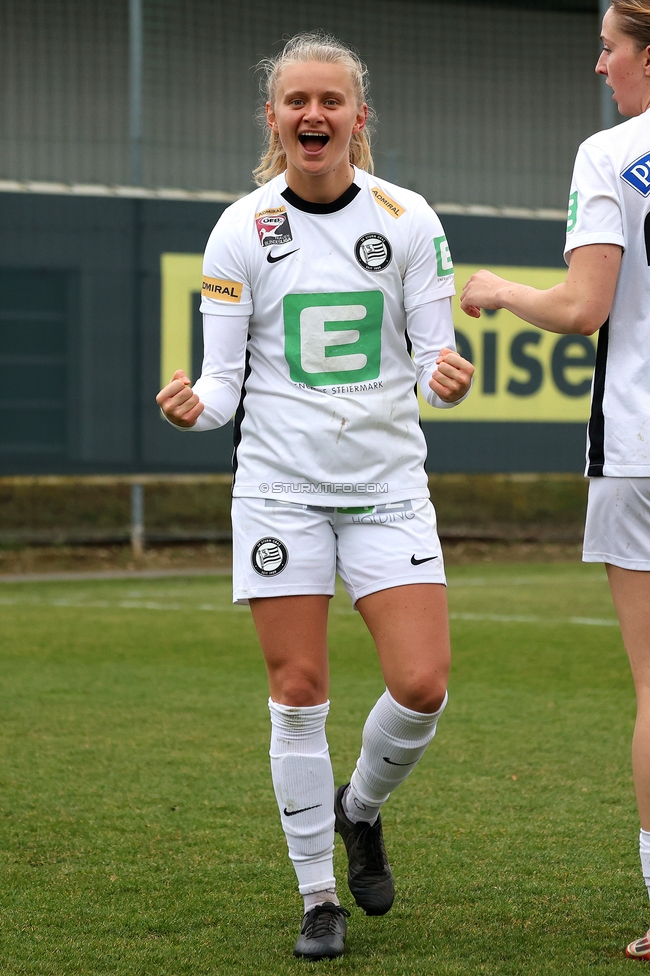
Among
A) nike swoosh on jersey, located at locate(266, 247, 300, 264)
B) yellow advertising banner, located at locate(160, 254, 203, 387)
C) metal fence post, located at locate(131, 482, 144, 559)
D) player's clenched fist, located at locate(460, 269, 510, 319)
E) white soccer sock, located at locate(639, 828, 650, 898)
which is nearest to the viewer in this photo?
white soccer sock, located at locate(639, 828, 650, 898)

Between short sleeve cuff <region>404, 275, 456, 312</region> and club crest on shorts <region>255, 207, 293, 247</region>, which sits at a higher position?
club crest on shorts <region>255, 207, 293, 247</region>

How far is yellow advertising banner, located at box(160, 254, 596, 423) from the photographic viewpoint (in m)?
12.4

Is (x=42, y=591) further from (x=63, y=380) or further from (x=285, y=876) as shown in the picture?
(x=285, y=876)

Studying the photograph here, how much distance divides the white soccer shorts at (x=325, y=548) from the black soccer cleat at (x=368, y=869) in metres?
0.63

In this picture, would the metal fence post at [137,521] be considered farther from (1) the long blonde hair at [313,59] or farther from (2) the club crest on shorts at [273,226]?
(2) the club crest on shorts at [273,226]

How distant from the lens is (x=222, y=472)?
11773mm

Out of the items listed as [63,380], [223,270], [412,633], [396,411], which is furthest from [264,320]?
[63,380]

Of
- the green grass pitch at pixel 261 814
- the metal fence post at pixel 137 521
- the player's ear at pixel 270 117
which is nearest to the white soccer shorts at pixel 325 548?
the green grass pitch at pixel 261 814

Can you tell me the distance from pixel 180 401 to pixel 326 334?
391 mm

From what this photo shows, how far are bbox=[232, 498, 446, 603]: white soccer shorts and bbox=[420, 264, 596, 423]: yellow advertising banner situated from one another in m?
9.18

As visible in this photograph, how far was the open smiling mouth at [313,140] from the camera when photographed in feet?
10.3

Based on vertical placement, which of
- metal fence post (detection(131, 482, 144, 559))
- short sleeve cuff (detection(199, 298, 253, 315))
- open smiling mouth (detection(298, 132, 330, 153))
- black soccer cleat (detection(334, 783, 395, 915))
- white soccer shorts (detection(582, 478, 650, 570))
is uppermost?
open smiling mouth (detection(298, 132, 330, 153))

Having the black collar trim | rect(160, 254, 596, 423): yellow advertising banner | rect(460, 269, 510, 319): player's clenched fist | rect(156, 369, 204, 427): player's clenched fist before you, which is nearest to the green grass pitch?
rect(156, 369, 204, 427): player's clenched fist

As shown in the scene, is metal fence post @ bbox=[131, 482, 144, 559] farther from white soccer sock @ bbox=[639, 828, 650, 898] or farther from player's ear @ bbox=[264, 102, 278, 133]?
white soccer sock @ bbox=[639, 828, 650, 898]
